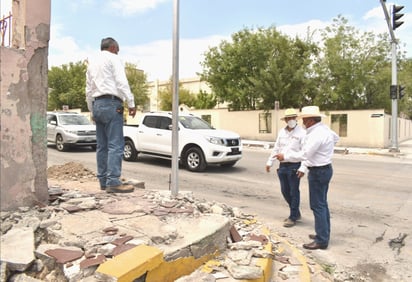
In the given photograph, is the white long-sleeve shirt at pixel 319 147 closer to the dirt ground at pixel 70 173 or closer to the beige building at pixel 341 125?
the dirt ground at pixel 70 173

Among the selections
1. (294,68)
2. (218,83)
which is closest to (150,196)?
(294,68)

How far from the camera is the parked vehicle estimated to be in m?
15.5

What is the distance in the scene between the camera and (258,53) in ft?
78.6

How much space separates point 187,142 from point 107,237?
299 inches

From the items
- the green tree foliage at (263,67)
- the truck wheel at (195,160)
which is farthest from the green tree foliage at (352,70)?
the truck wheel at (195,160)

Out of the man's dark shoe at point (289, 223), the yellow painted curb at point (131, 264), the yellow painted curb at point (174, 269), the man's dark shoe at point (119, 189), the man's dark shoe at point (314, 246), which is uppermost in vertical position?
the man's dark shoe at point (119, 189)

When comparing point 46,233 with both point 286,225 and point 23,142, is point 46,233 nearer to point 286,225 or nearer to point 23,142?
point 23,142

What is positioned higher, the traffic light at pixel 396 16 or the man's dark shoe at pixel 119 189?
the traffic light at pixel 396 16

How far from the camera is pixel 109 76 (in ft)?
15.6

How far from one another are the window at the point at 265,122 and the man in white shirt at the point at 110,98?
20.8 meters

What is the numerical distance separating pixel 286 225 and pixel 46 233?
3647 millimetres

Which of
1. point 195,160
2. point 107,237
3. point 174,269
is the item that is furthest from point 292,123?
point 195,160

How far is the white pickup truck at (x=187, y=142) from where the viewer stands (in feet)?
35.0

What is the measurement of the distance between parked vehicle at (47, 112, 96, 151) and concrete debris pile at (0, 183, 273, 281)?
11209 mm
